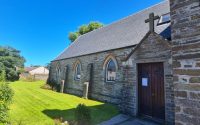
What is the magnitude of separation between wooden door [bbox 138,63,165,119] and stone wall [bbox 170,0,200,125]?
4425mm

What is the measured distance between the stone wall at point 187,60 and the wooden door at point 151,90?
14.5 ft

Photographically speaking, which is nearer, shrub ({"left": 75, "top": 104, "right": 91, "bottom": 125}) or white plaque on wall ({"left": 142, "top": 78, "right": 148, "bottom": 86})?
shrub ({"left": 75, "top": 104, "right": 91, "bottom": 125})

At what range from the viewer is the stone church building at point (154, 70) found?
3.81 m

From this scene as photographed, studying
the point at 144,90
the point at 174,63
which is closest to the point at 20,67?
the point at 144,90

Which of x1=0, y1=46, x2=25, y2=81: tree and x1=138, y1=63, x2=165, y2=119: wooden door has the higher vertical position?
x1=0, y1=46, x2=25, y2=81: tree

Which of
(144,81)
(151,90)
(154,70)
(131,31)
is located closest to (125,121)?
(151,90)

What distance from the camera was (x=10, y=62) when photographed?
134 feet

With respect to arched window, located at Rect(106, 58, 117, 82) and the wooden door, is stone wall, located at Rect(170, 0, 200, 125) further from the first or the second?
arched window, located at Rect(106, 58, 117, 82)

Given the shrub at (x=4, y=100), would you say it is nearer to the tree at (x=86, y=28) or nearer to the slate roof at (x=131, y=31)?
the slate roof at (x=131, y=31)

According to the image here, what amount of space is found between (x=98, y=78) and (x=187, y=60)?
1168 cm

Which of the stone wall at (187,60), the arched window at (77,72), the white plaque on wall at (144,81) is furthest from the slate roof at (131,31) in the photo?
the stone wall at (187,60)

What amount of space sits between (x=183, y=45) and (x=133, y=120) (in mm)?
5419

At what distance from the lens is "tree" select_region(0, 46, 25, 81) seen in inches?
1550

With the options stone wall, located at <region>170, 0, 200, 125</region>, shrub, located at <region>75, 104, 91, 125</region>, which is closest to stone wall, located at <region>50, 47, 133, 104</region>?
shrub, located at <region>75, 104, 91, 125</region>
